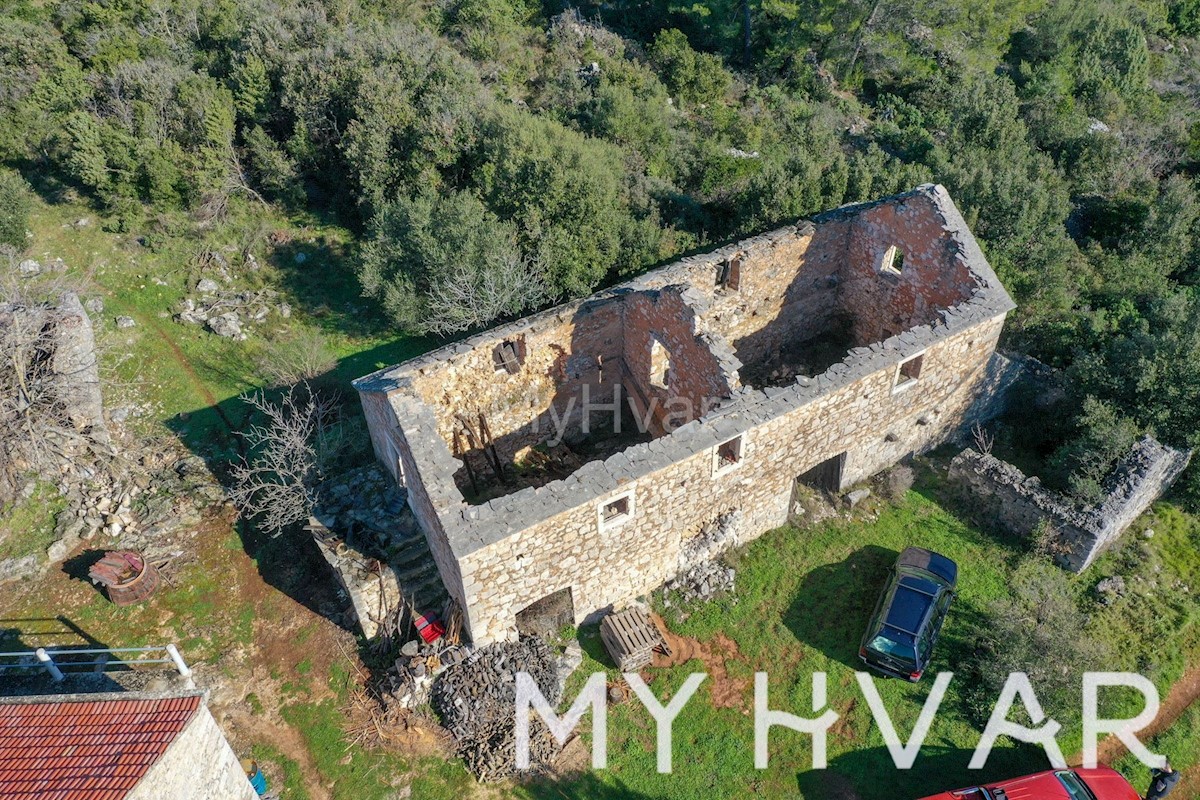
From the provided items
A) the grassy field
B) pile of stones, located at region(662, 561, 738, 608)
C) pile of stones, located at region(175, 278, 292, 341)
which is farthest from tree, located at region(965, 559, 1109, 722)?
pile of stones, located at region(175, 278, 292, 341)

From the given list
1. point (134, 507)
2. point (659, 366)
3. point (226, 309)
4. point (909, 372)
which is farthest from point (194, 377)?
point (909, 372)

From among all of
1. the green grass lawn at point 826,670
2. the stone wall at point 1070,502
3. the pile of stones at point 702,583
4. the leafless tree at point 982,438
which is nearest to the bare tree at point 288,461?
the green grass lawn at point 826,670

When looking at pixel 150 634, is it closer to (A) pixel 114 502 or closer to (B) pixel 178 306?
(A) pixel 114 502

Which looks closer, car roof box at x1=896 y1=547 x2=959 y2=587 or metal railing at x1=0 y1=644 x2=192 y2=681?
metal railing at x1=0 y1=644 x2=192 y2=681

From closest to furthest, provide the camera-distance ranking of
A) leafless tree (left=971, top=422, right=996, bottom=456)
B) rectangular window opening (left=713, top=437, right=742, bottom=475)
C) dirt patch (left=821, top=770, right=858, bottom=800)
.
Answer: dirt patch (left=821, top=770, right=858, bottom=800), rectangular window opening (left=713, top=437, right=742, bottom=475), leafless tree (left=971, top=422, right=996, bottom=456)

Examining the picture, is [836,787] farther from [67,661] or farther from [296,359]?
[296,359]

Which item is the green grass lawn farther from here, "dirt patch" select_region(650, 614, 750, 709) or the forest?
the forest

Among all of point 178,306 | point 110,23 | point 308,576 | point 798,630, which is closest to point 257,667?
point 308,576
